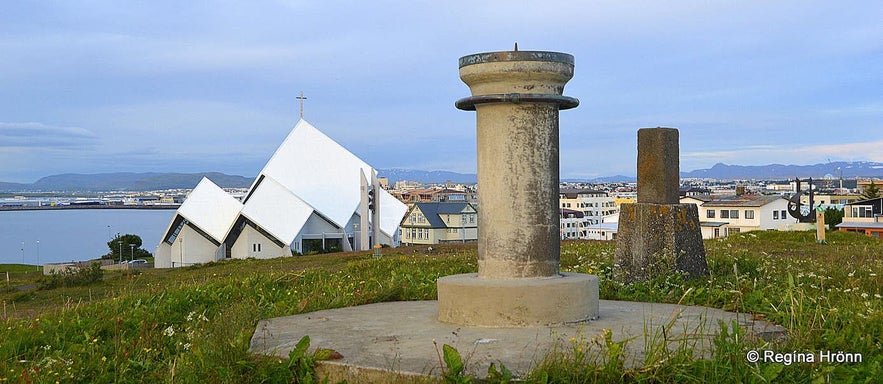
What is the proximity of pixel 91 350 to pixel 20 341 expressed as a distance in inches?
35.3

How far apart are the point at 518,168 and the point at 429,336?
1432mm

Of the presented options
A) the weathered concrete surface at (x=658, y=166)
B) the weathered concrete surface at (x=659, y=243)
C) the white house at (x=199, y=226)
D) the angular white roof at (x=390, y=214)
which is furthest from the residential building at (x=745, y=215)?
the weathered concrete surface at (x=659, y=243)

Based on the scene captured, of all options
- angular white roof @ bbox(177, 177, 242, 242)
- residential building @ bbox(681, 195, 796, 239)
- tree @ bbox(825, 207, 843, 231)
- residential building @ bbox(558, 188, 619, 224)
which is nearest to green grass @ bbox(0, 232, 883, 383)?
angular white roof @ bbox(177, 177, 242, 242)

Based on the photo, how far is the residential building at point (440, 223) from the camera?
221 ft

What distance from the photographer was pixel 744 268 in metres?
9.20

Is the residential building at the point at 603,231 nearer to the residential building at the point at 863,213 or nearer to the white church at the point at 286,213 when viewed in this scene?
the residential building at the point at 863,213

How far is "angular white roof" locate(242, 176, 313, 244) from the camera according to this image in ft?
143

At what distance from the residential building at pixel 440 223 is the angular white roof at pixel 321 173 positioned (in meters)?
15.3

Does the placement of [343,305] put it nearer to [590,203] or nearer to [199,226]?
[199,226]

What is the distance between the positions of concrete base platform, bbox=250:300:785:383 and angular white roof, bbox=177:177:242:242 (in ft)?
133

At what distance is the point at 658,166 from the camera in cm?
944

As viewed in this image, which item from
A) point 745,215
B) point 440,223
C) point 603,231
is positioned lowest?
point 603,231

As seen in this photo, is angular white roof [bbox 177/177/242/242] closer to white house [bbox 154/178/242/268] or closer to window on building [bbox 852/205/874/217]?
white house [bbox 154/178/242/268]

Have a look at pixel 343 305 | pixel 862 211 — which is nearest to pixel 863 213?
pixel 862 211
